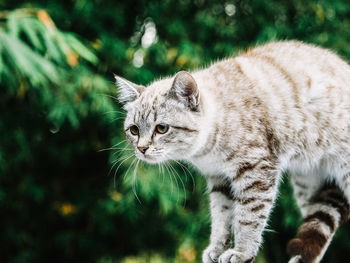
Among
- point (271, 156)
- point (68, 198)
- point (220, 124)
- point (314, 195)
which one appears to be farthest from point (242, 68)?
point (68, 198)

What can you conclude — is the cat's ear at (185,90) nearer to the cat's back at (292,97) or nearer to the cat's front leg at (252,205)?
the cat's back at (292,97)

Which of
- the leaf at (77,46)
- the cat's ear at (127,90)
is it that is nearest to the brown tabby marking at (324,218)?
the cat's ear at (127,90)

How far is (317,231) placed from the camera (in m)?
2.31

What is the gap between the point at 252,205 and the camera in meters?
2.24

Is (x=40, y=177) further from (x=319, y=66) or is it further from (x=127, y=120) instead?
(x=319, y=66)

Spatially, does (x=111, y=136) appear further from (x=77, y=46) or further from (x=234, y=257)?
(x=234, y=257)

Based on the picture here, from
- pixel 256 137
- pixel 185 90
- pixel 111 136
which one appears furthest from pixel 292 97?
pixel 111 136

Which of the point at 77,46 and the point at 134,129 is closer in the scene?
the point at 134,129

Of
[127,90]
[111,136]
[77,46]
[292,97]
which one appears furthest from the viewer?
[111,136]

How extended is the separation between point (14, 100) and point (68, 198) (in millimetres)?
1222

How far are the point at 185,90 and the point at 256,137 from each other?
1.41ft

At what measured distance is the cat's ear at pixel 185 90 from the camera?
218 centimetres

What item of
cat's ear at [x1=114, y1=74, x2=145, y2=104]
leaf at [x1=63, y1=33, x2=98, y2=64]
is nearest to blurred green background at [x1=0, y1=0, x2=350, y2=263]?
leaf at [x1=63, y1=33, x2=98, y2=64]

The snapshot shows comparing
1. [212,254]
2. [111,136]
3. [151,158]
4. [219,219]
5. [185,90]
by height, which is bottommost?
[111,136]
